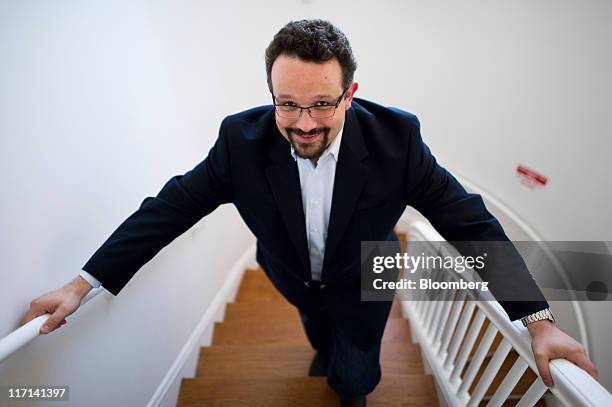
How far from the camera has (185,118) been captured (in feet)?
5.78

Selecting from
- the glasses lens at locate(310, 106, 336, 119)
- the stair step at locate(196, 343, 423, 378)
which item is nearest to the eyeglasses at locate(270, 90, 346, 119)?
the glasses lens at locate(310, 106, 336, 119)

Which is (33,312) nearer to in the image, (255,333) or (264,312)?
(255,333)

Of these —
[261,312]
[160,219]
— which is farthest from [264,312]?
[160,219]

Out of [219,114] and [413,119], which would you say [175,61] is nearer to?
[219,114]

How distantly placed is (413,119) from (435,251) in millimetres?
A: 736

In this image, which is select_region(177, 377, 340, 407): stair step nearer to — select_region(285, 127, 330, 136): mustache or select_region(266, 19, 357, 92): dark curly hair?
select_region(285, 127, 330, 136): mustache

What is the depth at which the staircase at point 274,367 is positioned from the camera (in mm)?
1569

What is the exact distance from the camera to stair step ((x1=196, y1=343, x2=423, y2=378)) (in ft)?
5.97

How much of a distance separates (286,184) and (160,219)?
43 centimetres

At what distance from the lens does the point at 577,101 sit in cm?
186

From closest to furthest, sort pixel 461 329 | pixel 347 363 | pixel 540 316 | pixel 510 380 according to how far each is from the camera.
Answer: pixel 540 316
pixel 510 380
pixel 461 329
pixel 347 363

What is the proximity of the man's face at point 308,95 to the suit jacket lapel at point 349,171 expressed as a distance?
0.08 meters

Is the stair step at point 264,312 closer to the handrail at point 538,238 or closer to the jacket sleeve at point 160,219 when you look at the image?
the handrail at point 538,238

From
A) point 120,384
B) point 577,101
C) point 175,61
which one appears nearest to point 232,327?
point 120,384
